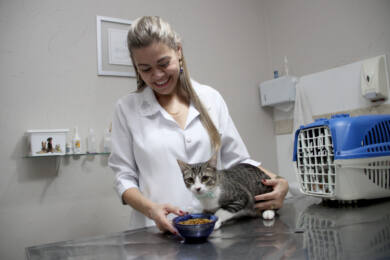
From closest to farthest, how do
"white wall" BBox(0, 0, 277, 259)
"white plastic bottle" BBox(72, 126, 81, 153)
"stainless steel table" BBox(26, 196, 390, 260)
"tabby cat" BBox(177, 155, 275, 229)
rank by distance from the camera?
1. "stainless steel table" BBox(26, 196, 390, 260)
2. "tabby cat" BBox(177, 155, 275, 229)
3. "white wall" BBox(0, 0, 277, 259)
4. "white plastic bottle" BBox(72, 126, 81, 153)

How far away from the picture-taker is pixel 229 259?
0.72m

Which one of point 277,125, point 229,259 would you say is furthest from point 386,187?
point 277,125

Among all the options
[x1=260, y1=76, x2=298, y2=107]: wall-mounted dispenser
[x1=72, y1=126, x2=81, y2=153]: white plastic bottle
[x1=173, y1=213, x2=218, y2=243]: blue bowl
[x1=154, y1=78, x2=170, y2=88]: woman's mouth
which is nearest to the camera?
[x1=173, y1=213, x2=218, y2=243]: blue bowl

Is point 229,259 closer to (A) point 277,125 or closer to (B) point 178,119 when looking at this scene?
(B) point 178,119

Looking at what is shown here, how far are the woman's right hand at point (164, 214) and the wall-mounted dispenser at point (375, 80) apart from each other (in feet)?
5.40

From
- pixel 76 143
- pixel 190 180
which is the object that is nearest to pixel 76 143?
pixel 76 143

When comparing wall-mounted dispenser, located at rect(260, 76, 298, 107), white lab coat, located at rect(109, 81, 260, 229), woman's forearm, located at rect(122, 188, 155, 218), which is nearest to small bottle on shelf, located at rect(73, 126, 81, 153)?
white lab coat, located at rect(109, 81, 260, 229)

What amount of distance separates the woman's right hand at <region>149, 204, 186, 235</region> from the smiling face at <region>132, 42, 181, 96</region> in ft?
1.76

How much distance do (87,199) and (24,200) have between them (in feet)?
1.28

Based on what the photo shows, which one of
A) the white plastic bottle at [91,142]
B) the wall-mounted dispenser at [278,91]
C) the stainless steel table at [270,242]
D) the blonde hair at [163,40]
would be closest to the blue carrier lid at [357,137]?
the stainless steel table at [270,242]

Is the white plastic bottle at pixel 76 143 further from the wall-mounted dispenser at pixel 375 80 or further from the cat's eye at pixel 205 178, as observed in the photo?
the wall-mounted dispenser at pixel 375 80

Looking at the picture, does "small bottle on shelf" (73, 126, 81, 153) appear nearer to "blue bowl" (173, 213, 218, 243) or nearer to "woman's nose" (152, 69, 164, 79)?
"woman's nose" (152, 69, 164, 79)

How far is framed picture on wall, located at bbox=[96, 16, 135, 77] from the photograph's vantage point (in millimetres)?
2234

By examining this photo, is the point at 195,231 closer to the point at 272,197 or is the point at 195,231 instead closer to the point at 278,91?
the point at 272,197
